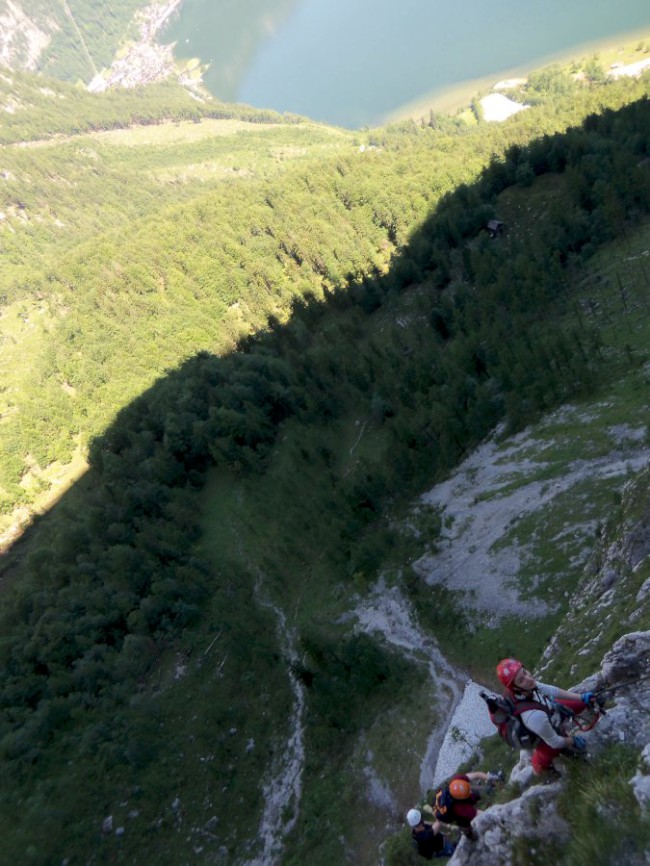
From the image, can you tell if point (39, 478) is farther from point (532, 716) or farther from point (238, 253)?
point (532, 716)

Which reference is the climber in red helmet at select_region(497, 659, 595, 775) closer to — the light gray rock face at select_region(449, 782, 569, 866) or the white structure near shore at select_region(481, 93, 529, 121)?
the light gray rock face at select_region(449, 782, 569, 866)

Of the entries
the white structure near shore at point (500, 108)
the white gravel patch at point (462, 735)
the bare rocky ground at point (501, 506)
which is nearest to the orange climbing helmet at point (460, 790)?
the white gravel patch at point (462, 735)

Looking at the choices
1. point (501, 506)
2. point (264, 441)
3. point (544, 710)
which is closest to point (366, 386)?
point (264, 441)

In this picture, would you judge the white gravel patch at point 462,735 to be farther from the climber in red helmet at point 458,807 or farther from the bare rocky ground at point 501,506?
the climber in red helmet at point 458,807

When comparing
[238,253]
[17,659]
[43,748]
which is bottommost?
[43,748]

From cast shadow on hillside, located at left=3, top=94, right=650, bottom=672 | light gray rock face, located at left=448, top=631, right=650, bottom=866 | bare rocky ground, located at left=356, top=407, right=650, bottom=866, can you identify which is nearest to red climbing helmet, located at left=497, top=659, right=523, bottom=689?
light gray rock face, located at left=448, top=631, right=650, bottom=866

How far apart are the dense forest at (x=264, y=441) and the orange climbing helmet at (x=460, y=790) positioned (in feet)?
67.0

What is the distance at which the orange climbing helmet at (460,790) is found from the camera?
13242 millimetres

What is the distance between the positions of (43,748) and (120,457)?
165 ft

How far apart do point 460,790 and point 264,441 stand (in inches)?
2895

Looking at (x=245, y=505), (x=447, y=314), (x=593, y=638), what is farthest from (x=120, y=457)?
(x=593, y=638)

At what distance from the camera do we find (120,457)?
90875 millimetres

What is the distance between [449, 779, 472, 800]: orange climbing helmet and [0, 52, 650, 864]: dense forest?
20412 millimetres

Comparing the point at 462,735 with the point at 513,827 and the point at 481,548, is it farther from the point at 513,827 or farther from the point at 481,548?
the point at 513,827
